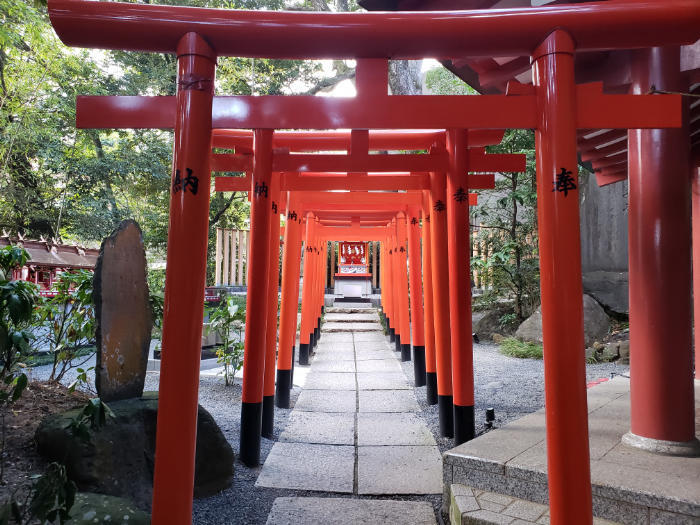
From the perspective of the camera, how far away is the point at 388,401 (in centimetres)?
589

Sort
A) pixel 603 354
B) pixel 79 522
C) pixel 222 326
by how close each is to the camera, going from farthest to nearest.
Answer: pixel 603 354
pixel 222 326
pixel 79 522

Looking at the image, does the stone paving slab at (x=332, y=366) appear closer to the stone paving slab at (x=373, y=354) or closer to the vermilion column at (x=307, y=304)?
the vermilion column at (x=307, y=304)

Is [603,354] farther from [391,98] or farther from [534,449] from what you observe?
[391,98]

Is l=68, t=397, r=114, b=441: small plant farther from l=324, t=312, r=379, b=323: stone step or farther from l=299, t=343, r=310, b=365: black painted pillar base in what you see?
l=324, t=312, r=379, b=323: stone step

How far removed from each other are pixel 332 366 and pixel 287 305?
302cm

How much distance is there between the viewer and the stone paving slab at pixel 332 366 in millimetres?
7957

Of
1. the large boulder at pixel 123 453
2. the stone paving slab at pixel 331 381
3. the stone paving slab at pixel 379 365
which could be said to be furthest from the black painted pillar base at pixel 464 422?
the stone paving slab at pixel 379 365

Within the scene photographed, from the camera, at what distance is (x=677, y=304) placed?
2.83m

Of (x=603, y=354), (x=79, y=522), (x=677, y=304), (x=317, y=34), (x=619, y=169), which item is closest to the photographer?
(x=79, y=522)

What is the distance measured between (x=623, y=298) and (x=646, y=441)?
755 cm

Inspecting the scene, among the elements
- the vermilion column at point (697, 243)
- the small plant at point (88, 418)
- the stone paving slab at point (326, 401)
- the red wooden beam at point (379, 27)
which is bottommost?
the stone paving slab at point (326, 401)

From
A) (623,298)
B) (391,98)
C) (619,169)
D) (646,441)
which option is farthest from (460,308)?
(623,298)

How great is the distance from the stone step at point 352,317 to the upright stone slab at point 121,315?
1029 centimetres

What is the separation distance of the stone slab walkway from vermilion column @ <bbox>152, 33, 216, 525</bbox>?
979 mm
